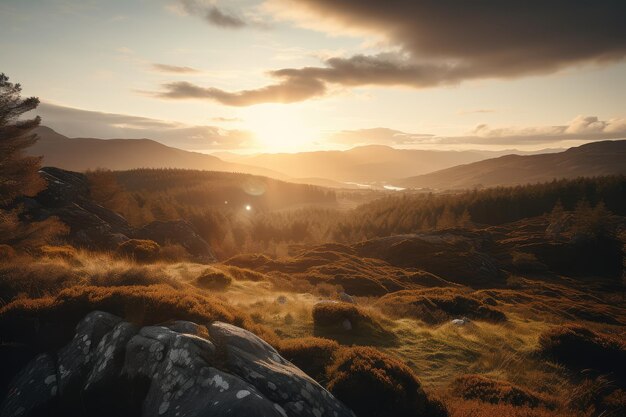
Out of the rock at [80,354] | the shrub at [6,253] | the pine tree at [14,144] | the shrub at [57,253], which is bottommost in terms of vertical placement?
the shrub at [57,253]

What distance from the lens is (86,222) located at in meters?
31.5

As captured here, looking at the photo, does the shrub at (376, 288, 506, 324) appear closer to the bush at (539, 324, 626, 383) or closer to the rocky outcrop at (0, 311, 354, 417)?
the bush at (539, 324, 626, 383)

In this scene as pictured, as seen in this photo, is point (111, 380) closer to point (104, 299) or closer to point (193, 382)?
point (193, 382)

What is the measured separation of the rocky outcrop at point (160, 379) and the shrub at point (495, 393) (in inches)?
205

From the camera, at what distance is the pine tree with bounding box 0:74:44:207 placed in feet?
70.2

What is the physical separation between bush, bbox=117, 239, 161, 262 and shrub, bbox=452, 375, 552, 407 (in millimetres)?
25421

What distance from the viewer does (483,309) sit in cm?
2455

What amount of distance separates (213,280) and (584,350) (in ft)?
67.2

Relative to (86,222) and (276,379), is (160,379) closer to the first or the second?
(276,379)

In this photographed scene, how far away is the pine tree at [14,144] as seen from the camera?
70.2 feet

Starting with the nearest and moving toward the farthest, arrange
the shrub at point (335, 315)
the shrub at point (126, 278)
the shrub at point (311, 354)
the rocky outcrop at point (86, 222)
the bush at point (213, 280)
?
the shrub at point (311, 354), the shrub at point (126, 278), the shrub at point (335, 315), the bush at point (213, 280), the rocky outcrop at point (86, 222)

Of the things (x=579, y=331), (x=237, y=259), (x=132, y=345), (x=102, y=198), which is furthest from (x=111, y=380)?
(x=102, y=198)

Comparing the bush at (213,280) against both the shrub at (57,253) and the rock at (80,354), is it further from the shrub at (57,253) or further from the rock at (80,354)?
the rock at (80,354)

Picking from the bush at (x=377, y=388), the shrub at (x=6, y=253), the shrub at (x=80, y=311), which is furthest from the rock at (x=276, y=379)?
the shrub at (x=6, y=253)
